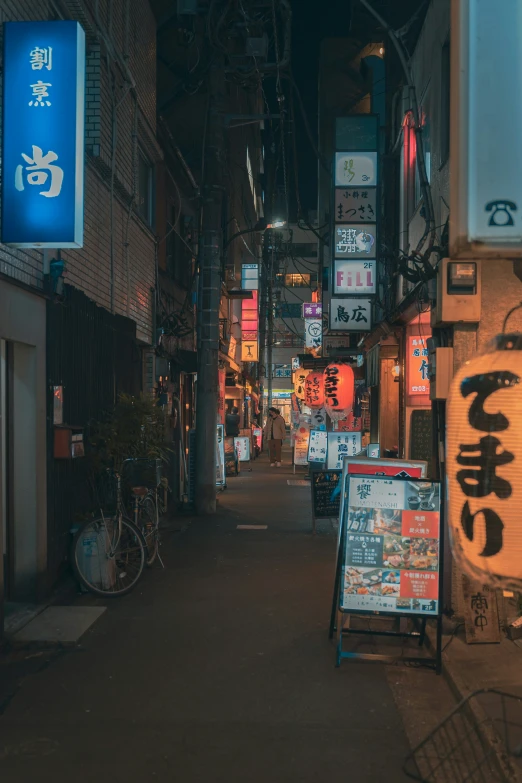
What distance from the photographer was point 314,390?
25.1m

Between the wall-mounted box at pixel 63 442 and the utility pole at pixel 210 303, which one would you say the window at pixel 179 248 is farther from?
the wall-mounted box at pixel 63 442

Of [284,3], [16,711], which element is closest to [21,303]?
[16,711]

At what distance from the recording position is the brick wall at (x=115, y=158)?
983 centimetres

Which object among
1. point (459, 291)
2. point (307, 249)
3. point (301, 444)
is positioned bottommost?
point (301, 444)

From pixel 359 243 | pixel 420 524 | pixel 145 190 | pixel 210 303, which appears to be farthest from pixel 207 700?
pixel 359 243

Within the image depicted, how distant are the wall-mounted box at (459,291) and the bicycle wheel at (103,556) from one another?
470 cm

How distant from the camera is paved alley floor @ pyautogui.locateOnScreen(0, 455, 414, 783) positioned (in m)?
4.94

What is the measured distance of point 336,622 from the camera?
27.0 ft

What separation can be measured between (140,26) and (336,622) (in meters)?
11.8

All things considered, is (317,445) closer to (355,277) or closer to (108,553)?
(355,277)

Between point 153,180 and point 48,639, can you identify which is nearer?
point 48,639

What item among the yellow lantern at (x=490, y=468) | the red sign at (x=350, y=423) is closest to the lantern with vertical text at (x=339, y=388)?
the red sign at (x=350, y=423)

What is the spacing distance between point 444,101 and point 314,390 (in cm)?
1473

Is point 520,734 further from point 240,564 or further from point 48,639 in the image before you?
point 240,564
